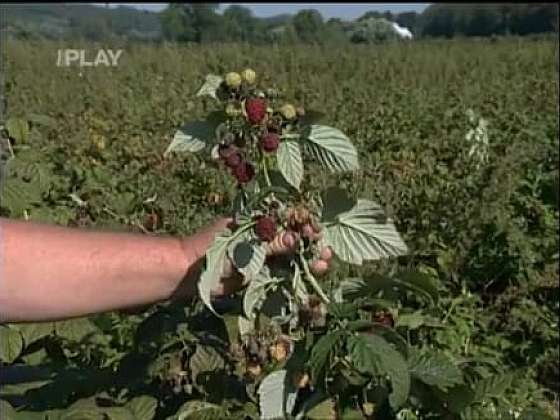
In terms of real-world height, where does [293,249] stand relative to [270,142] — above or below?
below

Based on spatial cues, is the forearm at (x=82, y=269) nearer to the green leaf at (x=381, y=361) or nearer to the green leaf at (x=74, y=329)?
the green leaf at (x=381, y=361)

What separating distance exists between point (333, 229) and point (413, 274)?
154 millimetres

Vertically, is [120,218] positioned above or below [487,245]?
above

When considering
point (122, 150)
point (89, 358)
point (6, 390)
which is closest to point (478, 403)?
point (6, 390)

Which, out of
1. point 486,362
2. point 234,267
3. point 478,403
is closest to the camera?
point 234,267

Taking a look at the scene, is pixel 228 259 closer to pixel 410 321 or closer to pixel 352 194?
pixel 352 194

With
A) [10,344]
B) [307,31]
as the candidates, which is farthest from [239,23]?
[10,344]

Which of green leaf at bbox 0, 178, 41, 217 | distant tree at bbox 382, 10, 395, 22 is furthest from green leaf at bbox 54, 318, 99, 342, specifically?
distant tree at bbox 382, 10, 395, 22

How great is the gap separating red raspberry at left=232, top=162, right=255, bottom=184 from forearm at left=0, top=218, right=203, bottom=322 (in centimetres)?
9

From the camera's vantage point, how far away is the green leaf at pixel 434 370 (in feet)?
4.89

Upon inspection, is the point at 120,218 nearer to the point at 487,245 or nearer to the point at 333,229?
the point at 333,229

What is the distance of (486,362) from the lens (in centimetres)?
207

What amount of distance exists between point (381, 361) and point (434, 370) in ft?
0.51

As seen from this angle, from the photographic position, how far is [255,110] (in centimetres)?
137
